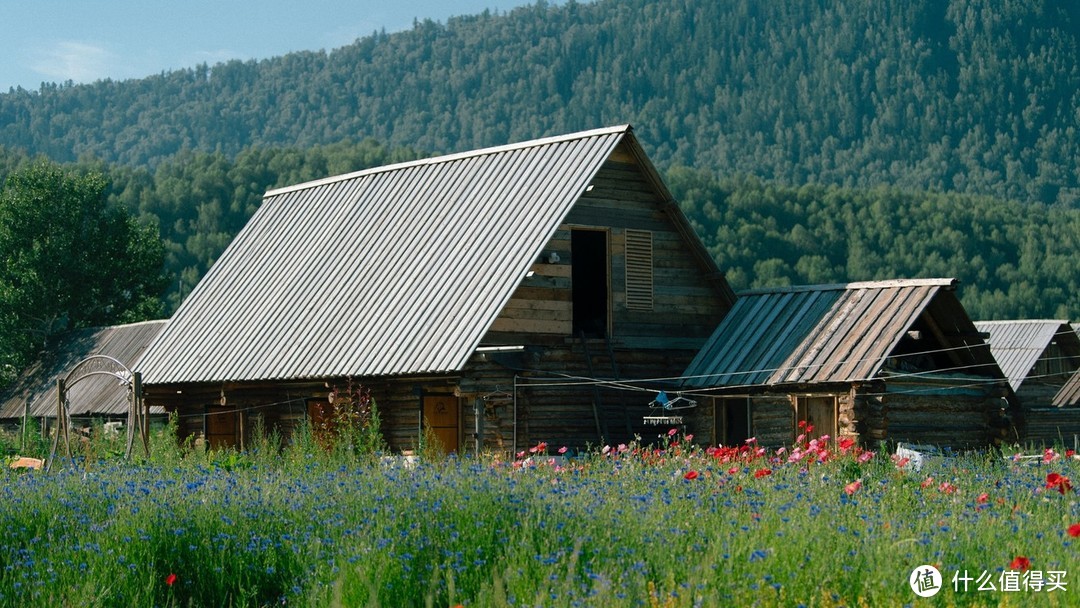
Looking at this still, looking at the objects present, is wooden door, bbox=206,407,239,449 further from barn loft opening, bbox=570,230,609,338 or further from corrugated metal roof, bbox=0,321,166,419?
corrugated metal roof, bbox=0,321,166,419

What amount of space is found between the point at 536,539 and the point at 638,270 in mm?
16174

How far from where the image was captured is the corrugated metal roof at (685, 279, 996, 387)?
24.4 meters

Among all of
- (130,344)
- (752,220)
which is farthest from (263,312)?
(752,220)

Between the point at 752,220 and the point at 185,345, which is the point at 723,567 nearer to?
the point at 185,345

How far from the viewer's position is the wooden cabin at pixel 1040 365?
154 ft

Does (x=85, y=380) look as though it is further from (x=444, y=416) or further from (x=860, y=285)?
(x=860, y=285)

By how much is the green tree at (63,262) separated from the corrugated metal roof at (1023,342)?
94.9ft

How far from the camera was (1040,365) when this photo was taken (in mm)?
50375

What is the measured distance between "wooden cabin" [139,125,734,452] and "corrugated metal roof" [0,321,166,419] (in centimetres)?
1171

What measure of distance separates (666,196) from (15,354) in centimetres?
3129

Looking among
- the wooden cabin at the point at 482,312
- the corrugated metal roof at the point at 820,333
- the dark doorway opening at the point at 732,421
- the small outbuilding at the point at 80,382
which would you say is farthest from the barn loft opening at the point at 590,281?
the small outbuilding at the point at 80,382

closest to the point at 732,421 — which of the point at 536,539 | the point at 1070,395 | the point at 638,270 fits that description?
the point at 638,270

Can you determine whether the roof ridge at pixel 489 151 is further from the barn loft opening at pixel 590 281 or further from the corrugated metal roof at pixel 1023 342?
the corrugated metal roof at pixel 1023 342

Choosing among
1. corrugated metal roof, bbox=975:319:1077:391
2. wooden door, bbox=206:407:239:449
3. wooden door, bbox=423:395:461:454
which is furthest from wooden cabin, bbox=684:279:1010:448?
corrugated metal roof, bbox=975:319:1077:391
